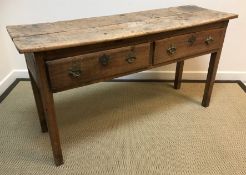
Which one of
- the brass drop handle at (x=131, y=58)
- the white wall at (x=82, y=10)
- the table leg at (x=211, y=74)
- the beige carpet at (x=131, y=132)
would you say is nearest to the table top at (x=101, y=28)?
the brass drop handle at (x=131, y=58)

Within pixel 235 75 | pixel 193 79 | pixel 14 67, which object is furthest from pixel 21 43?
pixel 235 75

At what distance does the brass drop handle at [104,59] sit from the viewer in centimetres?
116

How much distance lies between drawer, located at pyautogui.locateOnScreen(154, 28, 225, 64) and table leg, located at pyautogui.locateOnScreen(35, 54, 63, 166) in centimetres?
61

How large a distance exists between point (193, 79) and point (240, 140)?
859mm

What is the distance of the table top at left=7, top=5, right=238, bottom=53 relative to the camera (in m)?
1.06

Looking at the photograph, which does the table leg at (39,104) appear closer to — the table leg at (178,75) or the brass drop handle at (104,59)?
the brass drop handle at (104,59)

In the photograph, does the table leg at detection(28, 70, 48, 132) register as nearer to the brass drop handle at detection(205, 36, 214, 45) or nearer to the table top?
the table top

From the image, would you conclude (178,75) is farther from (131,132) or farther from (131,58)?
(131,58)

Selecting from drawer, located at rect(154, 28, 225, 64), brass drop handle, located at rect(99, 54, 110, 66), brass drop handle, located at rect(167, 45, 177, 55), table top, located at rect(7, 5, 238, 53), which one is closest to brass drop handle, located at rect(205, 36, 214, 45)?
drawer, located at rect(154, 28, 225, 64)

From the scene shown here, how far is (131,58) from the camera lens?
1.25 metres

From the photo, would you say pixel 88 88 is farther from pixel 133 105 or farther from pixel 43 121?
pixel 43 121

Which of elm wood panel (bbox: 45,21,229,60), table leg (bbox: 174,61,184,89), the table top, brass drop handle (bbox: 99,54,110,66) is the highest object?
the table top

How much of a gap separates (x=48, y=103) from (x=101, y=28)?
48cm

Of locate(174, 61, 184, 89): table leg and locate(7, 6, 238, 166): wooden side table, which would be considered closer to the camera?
locate(7, 6, 238, 166): wooden side table
